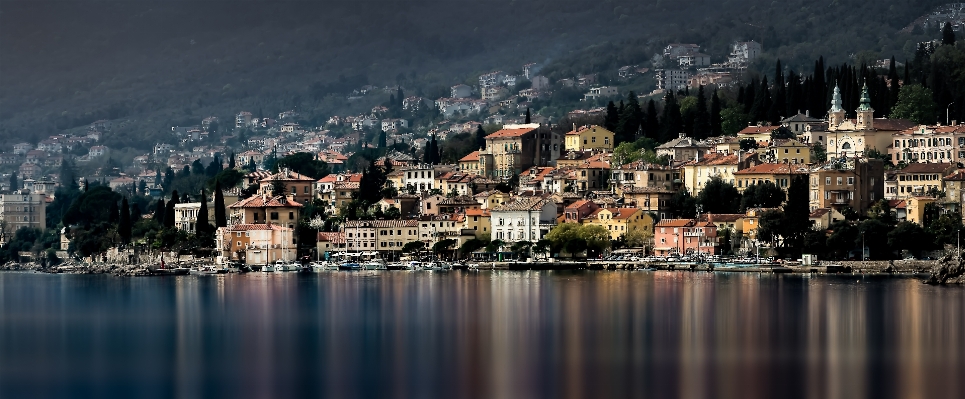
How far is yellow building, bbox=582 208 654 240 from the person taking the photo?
7169 centimetres

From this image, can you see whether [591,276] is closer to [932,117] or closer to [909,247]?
[909,247]

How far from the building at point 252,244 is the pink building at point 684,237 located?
1618cm

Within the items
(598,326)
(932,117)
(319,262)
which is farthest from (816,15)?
(598,326)

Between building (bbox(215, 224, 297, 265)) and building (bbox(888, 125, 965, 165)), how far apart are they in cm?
2586

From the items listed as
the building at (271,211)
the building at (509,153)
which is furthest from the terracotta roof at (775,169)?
the building at (271,211)

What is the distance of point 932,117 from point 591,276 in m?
24.2

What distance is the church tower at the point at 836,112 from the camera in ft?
253

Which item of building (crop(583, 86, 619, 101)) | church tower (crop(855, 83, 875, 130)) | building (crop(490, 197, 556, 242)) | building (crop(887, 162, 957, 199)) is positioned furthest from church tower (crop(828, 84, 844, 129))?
building (crop(583, 86, 619, 101))

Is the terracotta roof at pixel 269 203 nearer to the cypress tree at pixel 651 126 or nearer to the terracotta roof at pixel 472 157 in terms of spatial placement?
the terracotta roof at pixel 472 157

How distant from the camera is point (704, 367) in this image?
32.7 m

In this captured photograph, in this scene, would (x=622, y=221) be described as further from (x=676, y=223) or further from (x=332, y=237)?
(x=332, y=237)

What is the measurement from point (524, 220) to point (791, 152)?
468 inches

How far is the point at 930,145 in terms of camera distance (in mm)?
73062

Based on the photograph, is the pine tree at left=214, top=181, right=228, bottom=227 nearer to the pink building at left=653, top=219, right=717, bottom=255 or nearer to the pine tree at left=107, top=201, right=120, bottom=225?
the pine tree at left=107, top=201, right=120, bottom=225
